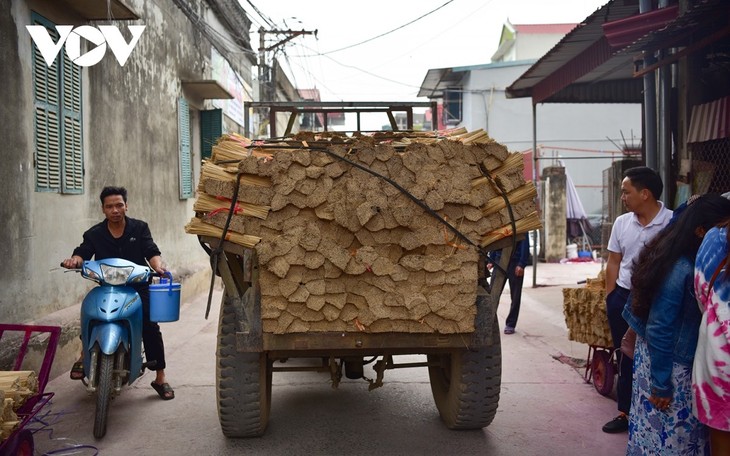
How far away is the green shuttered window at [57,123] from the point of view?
6.01 m

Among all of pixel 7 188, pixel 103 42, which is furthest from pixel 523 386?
pixel 103 42

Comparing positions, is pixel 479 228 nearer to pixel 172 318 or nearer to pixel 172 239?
pixel 172 318

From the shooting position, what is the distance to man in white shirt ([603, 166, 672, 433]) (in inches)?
166

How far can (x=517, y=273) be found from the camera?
7.82m

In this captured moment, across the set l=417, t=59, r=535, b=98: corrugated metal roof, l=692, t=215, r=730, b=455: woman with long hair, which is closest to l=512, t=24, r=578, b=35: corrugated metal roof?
l=417, t=59, r=535, b=98: corrugated metal roof

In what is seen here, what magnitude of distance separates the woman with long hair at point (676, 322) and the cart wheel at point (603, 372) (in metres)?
2.37

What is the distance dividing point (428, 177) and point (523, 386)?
9.04 feet

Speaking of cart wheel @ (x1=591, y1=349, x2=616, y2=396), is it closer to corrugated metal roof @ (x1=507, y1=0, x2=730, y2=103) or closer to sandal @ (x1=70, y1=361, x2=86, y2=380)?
corrugated metal roof @ (x1=507, y1=0, x2=730, y2=103)

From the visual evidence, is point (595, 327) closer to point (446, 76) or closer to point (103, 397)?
point (103, 397)

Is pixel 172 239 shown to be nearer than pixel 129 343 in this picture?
No

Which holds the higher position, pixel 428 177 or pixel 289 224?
pixel 428 177

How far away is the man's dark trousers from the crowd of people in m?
1.23

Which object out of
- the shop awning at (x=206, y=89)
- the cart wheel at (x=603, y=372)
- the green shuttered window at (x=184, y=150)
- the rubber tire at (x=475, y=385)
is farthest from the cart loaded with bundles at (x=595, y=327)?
the shop awning at (x=206, y=89)

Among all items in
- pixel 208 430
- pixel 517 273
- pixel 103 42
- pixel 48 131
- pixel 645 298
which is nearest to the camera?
pixel 645 298
